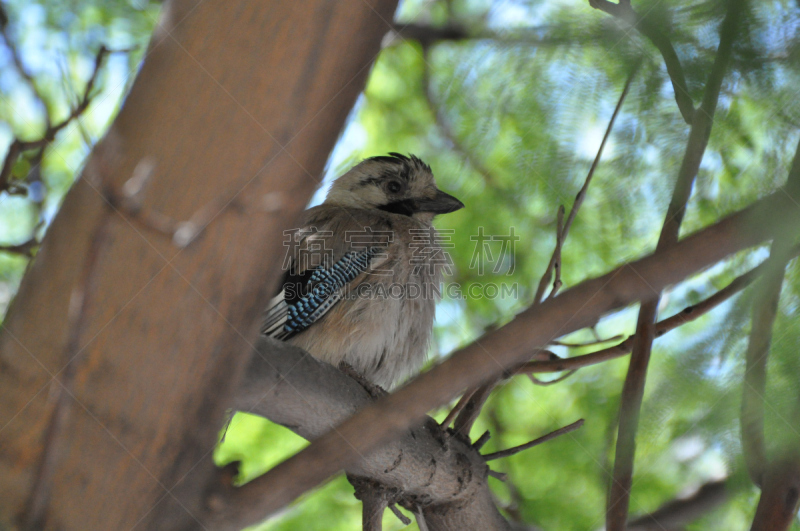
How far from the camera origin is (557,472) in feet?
9.87

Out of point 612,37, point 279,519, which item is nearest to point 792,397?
point 612,37

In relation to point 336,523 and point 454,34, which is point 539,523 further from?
point 454,34

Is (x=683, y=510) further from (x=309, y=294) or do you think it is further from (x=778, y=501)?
(x=309, y=294)

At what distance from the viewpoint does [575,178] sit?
2152 mm

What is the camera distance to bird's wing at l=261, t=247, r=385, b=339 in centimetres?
288

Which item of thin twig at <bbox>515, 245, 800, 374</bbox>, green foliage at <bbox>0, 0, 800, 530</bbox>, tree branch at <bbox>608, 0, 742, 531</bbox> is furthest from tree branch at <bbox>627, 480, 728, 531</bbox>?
thin twig at <bbox>515, 245, 800, 374</bbox>

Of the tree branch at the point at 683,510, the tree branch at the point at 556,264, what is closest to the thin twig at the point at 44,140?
the tree branch at the point at 556,264

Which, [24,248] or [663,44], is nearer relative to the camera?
[663,44]

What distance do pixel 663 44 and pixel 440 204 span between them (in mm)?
2051

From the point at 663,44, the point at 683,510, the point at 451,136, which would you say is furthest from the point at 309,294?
the point at 663,44

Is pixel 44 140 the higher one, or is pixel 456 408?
pixel 44 140

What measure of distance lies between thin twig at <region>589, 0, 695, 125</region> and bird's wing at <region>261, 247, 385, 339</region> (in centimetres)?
155

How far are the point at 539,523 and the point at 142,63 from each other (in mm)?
2517

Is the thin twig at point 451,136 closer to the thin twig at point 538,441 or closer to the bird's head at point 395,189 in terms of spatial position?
the bird's head at point 395,189
